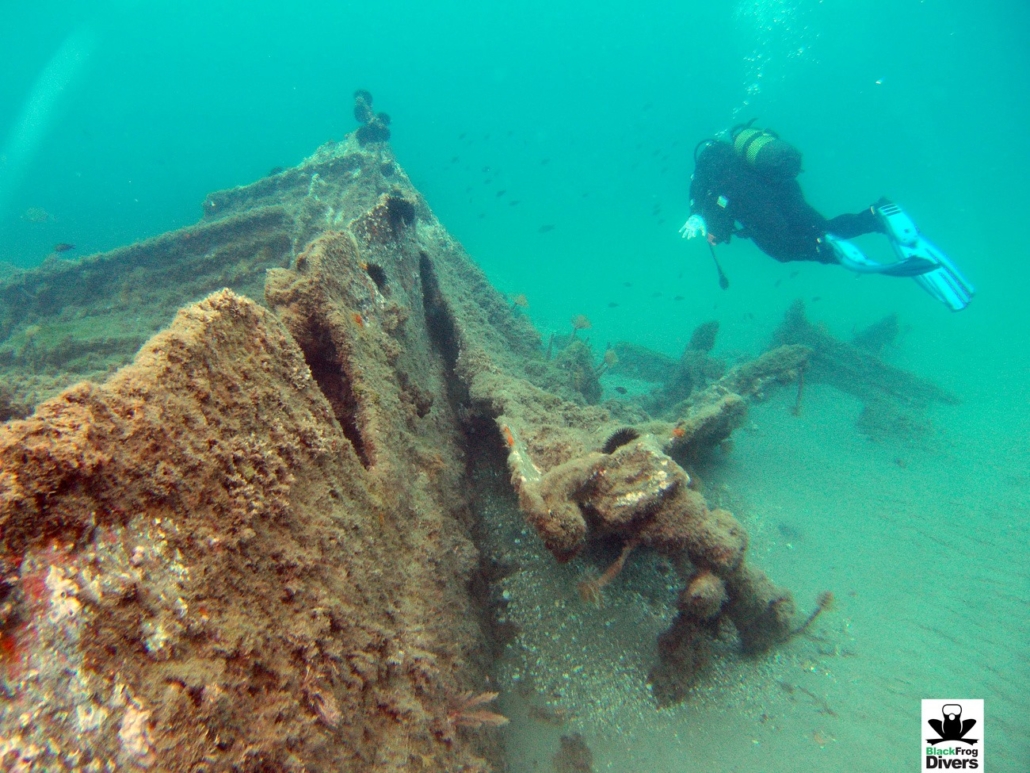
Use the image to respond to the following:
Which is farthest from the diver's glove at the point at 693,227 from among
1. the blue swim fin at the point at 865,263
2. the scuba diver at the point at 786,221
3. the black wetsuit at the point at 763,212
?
the blue swim fin at the point at 865,263

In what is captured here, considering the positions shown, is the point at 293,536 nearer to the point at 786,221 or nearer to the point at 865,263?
the point at 786,221

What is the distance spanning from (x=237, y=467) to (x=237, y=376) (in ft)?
1.46

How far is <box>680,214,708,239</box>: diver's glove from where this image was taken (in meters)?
A: 9.98

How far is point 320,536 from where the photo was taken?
94.3 inches

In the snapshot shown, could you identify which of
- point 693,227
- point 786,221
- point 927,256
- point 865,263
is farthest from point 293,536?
point 927,256

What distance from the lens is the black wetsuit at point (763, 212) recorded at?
1000 centimetres

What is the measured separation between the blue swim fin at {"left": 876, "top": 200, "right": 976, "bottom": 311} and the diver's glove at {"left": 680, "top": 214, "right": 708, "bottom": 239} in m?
3.77

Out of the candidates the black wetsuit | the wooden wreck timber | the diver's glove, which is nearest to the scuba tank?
the black wetsuit

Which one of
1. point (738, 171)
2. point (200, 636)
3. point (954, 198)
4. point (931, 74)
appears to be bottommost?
point (200, 636)

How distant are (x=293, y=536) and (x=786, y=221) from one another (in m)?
11.4

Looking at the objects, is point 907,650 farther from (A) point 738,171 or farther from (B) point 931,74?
(B) point 931,74

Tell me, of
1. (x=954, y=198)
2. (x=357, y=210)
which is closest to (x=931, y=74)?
(x=954, y=198)

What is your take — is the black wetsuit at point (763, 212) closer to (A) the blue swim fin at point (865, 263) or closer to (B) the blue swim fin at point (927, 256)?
(A) the blue swim fin at point (865, 263)

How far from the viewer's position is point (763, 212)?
10062mm
